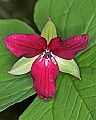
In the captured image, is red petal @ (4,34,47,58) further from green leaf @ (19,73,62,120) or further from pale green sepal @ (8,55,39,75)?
green leaf @ (19,73,62,120)

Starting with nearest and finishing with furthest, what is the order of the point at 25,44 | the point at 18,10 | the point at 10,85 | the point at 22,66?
the point at 25,44, the point at 22,66, the point at 10,85, the point at 18,10

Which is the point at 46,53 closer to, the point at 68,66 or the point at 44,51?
the point at 44,51

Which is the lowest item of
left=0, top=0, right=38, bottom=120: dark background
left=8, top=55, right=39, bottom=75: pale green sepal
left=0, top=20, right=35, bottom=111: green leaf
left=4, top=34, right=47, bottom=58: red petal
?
left=0, top=20, right=35, bottom=111: green leaf

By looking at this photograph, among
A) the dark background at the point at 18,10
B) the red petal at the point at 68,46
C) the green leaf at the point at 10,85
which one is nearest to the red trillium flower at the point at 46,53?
the red petal at the point at 68,46

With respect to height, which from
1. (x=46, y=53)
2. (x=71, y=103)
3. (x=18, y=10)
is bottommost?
(x=71, y=103)

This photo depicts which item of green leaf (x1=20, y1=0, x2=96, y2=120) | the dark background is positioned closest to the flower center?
green leaf (x1=20, y1=0, x2=96, y2=120)

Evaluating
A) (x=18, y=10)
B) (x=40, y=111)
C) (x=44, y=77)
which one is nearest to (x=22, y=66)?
(x=44, y=77)
